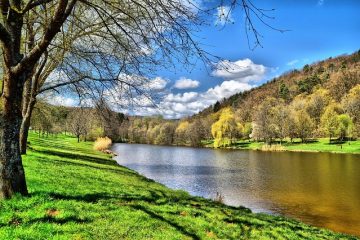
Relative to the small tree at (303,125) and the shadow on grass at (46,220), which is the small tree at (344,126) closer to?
the small tree at (303,125)

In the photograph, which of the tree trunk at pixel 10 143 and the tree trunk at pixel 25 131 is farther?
the tree trunk at pixel 25 131

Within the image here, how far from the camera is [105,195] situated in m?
13.5

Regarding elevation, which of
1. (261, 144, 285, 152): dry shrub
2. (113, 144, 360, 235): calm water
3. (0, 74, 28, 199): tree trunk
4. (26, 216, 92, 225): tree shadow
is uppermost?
(0, 74, 28, 199): tree trunk

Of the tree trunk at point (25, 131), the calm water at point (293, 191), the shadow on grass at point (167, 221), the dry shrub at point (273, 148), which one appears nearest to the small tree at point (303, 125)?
the dry shrub at point (273, 148)

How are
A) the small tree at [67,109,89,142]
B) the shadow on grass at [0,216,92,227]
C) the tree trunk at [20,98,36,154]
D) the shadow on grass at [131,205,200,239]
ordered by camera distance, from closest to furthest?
the shadow on grass at [0,216,92,227] → the shadow on grass at [131,205,200,239] → the small tree at [67,109,89,142] → the tree trunk at [20,98,36,154]

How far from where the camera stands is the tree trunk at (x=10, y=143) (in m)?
9.89

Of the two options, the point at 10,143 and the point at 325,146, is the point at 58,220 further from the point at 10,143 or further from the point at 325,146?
the point at 325,146

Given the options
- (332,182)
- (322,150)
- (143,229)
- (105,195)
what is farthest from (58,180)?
(322,150)

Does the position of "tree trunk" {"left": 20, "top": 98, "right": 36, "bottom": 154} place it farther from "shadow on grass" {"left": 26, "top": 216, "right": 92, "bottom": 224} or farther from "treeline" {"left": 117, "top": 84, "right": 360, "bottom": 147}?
"treeline" {"left": 117, "top": 84, "right": 360, "bottom": 147}

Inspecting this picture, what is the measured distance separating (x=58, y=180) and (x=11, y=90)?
250 inches

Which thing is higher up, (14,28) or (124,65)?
(14,28)

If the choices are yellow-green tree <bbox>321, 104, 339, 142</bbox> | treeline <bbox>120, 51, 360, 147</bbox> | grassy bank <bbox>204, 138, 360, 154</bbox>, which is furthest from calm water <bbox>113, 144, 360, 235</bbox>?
treeline <bbox>120, 51, 360, 147</bbox>

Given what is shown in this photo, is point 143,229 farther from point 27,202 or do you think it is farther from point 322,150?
point 322,150

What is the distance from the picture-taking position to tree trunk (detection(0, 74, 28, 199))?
9.89m
